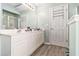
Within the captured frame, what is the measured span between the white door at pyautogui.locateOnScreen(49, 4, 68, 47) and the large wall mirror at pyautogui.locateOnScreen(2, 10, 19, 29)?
4.58 ft

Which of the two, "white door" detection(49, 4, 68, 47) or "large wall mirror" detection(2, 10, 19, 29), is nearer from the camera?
"large wall mirror" detection(2, 10, 19, 29)

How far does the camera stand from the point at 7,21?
8.03ft

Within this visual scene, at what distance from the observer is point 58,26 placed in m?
3.93

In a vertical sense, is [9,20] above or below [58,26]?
above

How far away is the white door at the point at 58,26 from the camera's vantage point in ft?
12.0

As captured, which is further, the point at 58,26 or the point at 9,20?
the point at 58,26

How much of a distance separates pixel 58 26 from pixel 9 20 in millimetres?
2018

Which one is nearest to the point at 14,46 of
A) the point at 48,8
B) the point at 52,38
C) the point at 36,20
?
the point at 36,20

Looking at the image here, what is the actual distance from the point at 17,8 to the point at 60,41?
6.27 ft

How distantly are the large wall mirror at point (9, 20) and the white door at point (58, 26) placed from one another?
140 centimetres

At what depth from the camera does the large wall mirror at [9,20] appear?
2391 millimetres

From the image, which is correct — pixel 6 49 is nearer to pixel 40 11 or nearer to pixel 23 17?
pixel 23 17

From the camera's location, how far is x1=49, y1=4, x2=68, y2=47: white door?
3650 millimetres

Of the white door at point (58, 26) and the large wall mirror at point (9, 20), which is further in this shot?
the white door at point (58, 26)
